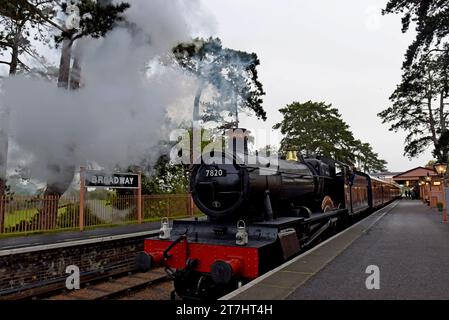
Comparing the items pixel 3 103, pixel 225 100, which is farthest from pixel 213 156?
pixel 225 100

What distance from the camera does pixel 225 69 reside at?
13117mm

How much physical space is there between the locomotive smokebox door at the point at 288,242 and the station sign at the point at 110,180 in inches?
351

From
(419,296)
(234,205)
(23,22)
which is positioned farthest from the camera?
(23,22)

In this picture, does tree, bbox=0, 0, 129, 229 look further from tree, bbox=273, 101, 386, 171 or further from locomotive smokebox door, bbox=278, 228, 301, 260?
tree, bbox=273, 101, 386, 171

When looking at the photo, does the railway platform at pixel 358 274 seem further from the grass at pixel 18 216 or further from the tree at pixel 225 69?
the grass at pixel 18 216

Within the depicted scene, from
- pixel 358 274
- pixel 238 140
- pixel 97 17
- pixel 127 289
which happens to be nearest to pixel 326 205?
pixel 238 140

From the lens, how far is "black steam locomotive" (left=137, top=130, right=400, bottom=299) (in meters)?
5.27

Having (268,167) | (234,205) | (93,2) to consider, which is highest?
(93,2)

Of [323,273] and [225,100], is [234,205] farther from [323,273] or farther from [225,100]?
[225,100]

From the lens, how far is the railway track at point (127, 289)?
6.81 meters

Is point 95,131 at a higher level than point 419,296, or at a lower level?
higher

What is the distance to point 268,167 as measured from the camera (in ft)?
21.7

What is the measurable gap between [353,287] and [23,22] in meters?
14.8

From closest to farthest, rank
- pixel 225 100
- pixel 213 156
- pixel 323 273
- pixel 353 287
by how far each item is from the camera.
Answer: pixel 353 287 < pixel 323 273 < pixel 213 156 < pixel 225 100
